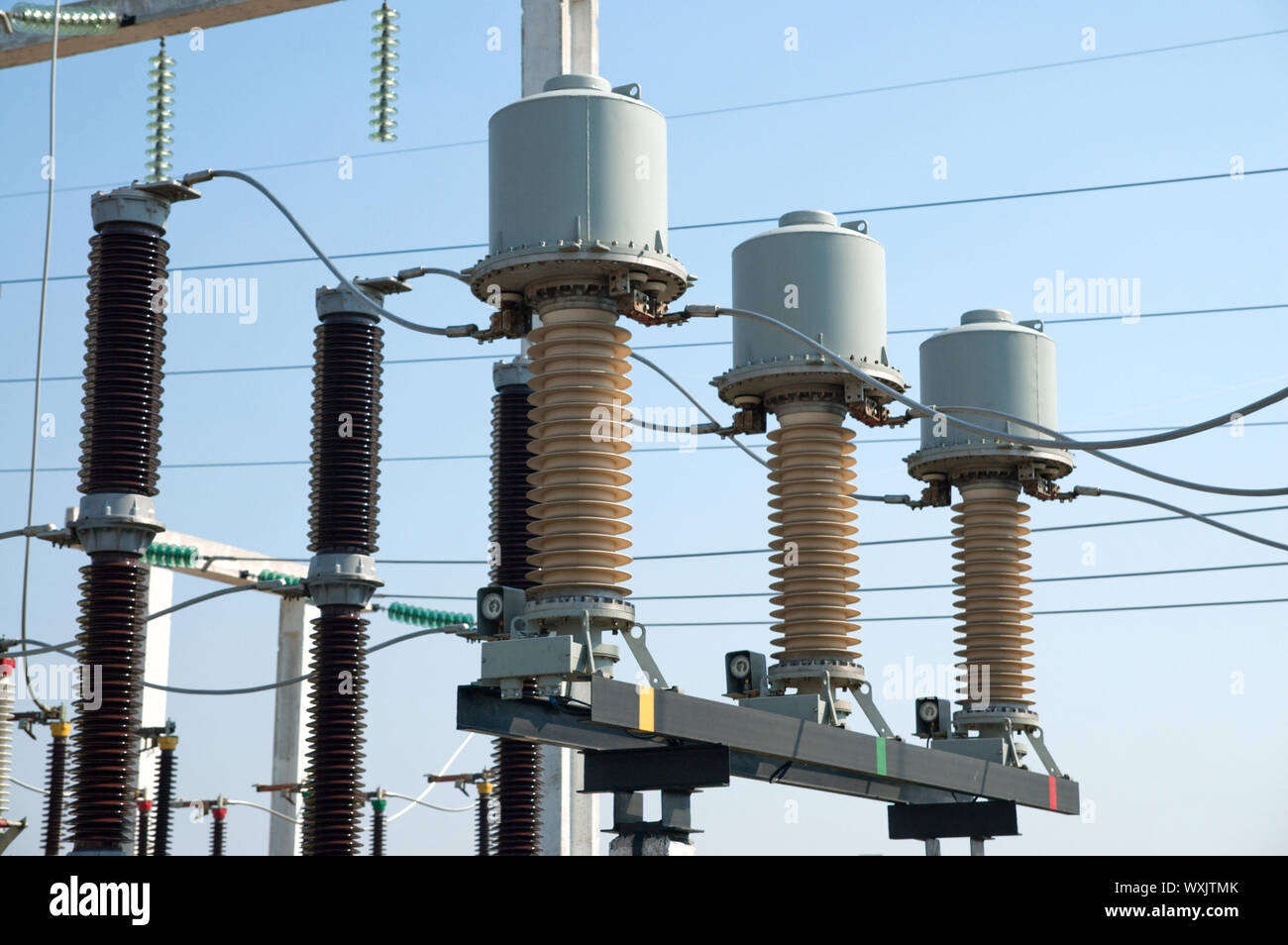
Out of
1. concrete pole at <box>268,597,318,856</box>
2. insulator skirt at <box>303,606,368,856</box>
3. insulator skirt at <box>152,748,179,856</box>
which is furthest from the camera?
concrete pole at <box>268,597,318,856</box>

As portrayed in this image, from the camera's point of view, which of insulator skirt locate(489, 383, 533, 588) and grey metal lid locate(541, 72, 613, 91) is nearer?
grey metal lid locate(541, 72, 613, 91)

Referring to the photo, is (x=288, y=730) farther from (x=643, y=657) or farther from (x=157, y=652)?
(x=643, y=657)

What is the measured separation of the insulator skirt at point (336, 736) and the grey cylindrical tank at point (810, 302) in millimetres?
3990

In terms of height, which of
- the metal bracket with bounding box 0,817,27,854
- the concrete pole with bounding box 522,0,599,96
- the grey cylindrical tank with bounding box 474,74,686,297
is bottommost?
the metal bracket with bounding box 0,817,27,854

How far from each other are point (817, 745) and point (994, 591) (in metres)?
3.41

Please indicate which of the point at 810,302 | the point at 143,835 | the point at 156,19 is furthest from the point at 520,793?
the point at 143,835

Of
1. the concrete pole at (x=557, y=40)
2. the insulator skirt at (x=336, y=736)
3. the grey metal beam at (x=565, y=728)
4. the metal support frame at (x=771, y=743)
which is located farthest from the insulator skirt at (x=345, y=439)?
the grey metal beam at (x=565, y=728)

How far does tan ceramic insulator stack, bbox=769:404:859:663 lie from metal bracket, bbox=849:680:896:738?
202 millimetres

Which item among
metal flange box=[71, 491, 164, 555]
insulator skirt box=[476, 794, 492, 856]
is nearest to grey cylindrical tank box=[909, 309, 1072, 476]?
metal flange box=[71, 491, 164, 555]

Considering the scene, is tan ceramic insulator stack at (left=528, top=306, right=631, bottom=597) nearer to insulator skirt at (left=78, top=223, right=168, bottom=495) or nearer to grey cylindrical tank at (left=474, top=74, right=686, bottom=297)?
grey cylindrical tank at (left=474, top=74, right=686, bottom=297)

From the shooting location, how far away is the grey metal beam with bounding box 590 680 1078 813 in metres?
7.56
